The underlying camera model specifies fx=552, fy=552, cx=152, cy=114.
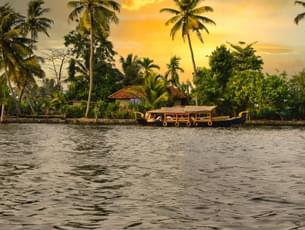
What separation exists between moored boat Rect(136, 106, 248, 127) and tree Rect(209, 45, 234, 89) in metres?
5.95

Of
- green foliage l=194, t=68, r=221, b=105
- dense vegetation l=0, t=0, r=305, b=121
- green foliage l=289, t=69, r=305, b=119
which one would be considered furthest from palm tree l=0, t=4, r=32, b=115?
green foliage l=289, t=69, r=305, b=119

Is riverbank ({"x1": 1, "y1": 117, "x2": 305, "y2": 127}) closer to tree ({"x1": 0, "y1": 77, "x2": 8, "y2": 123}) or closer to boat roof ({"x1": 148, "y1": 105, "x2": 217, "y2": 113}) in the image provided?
tree ({"x1": 0, "y1": 77, "x2": 8, "y2": 123})

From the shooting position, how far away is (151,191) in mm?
13789

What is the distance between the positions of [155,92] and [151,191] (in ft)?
162

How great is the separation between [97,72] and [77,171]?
→ 55196mm

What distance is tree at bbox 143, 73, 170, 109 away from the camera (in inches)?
2452

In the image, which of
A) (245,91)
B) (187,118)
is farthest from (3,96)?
(245,91)

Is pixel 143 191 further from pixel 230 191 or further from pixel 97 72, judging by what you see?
pixel 97 72

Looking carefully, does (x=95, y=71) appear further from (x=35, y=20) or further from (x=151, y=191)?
(x=151, y=191)

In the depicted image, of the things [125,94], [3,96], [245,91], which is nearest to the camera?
[245,91]

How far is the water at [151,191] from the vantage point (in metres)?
10.1

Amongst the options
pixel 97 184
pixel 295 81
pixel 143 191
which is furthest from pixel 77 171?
pixel 295 81

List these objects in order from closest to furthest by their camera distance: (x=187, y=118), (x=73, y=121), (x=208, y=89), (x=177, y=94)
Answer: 1. (x=187, y=118)
2. (x=208, y=89)
3. (x=73, y=121)
4. (x=177, y=94)

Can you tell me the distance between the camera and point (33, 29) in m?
71.9
